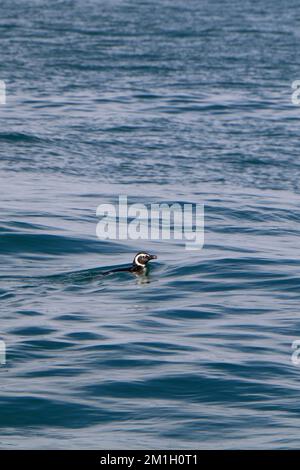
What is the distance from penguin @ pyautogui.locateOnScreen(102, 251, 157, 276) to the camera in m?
18.3

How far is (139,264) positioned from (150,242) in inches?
102

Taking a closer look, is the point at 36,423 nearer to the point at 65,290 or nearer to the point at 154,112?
the point at 65,290

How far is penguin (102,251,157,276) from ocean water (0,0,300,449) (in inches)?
5.3

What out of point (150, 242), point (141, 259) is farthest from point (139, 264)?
point (150, 242)

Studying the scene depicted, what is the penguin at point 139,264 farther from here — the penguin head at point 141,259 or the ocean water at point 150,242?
the ocean water at point 150,242

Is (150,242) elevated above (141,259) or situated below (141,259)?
above

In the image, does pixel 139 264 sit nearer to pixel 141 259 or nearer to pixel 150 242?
pixel 141 259

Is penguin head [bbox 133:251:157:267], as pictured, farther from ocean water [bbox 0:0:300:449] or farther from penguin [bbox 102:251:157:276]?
ocean water [bbox 0:0:300:449]

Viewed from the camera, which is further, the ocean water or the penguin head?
the penguin head

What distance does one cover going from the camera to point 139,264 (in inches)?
724

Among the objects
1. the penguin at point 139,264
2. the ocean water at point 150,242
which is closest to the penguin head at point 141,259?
the penguin at point 139,264

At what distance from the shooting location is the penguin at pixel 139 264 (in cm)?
1831

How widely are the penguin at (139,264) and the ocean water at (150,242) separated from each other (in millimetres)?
135

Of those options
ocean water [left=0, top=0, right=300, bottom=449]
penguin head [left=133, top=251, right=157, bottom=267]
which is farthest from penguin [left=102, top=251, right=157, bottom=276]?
ocean water [left=0, top=0, right=300, bottom=449]
